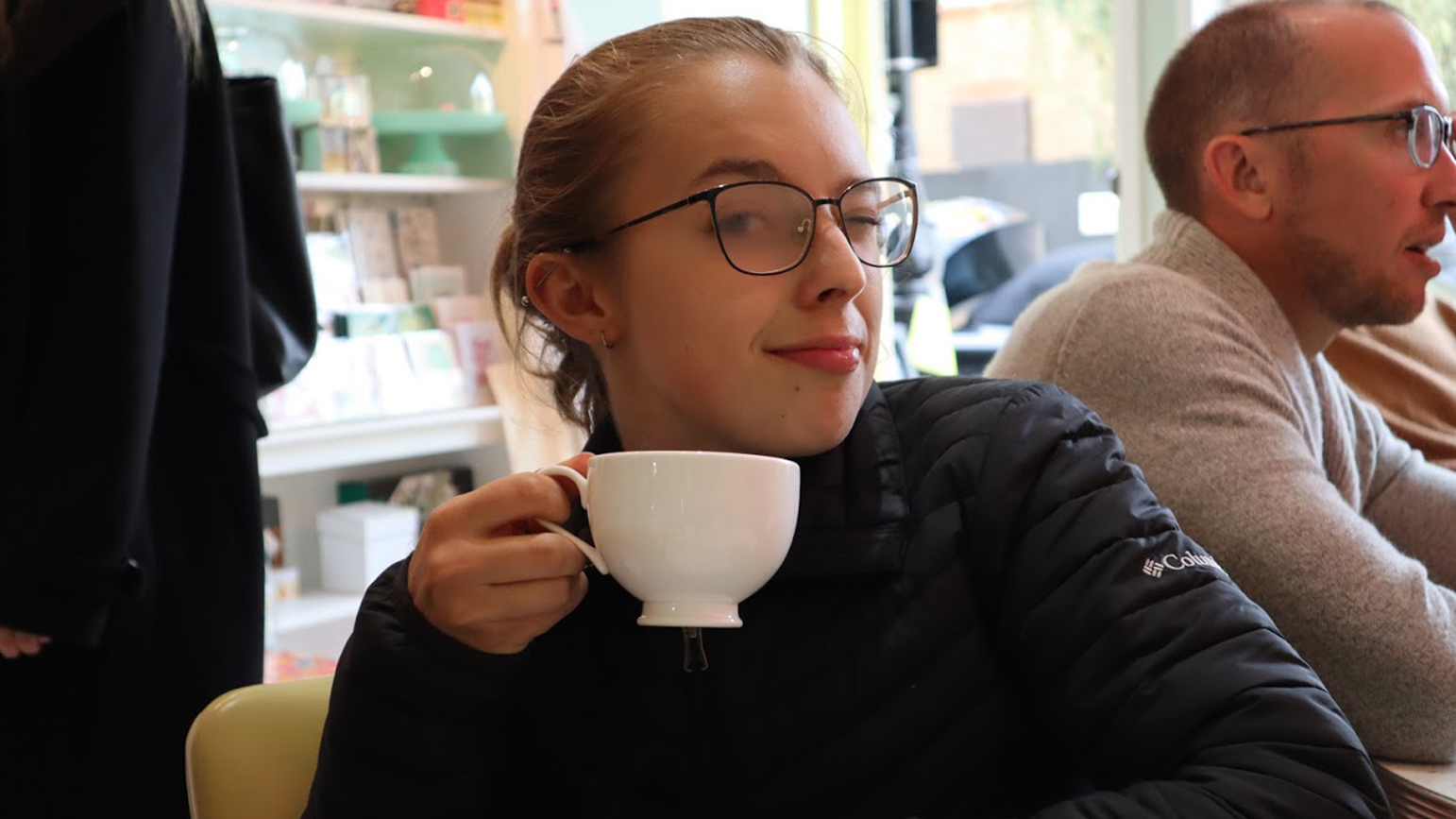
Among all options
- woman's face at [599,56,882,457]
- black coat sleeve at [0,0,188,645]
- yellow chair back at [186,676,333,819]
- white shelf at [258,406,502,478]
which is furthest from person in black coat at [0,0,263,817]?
white shelf at [258,406,502,478]

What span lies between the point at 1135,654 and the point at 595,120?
0.59 metres

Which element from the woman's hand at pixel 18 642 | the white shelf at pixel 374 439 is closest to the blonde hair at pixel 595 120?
the woman's hand at pixel 18 642

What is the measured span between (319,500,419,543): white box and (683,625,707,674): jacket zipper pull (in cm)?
278

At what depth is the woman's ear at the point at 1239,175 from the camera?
5.23 ft

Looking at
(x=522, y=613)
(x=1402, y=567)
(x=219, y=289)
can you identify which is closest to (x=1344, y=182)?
(x=1402, y=567)

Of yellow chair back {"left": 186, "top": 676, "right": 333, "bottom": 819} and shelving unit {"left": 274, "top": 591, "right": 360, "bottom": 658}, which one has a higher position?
yellow chair back {"left": 186, "top": 676, "right": 333, "bottom": 819}

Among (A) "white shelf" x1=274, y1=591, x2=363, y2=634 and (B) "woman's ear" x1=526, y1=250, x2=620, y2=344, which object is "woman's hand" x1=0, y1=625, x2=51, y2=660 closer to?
(B) "woman's ear" x1=526, y1=250, x2=620, y2=344

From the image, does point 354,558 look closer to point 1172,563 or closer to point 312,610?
point 312,610

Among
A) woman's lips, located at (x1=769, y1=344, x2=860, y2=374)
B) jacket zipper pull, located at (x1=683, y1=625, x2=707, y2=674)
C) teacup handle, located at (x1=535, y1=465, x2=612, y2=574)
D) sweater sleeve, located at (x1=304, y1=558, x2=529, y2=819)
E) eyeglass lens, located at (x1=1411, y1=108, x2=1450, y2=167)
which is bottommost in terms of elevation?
sweater sleeve, located at (x1=304, y1=558, x2=529, y2=819)

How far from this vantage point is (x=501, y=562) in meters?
0.83

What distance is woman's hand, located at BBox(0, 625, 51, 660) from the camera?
4.28ft

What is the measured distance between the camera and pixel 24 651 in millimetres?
1331

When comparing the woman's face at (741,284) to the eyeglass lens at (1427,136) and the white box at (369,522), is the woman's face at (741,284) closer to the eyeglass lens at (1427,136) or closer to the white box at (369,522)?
the eyeglass lens at (1427,136)

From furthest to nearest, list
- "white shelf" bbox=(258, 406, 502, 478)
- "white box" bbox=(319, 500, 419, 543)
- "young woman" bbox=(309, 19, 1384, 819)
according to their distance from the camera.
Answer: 1. "white box" bbox=(319, 500, 419, 543)
2. "white shelf" bbox=(258, 406, 502, 478)
3. "young woman" bbox=(309, 19, 1384, 819)
